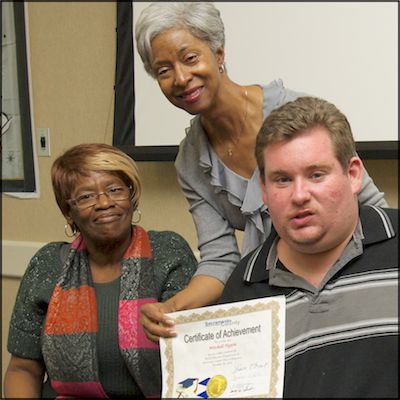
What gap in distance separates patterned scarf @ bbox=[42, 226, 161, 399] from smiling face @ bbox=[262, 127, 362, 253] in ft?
2.39

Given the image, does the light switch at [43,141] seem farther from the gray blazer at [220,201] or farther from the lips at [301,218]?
the lips at [301,218]

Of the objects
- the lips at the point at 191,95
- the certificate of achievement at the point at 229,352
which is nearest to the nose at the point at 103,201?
the lips at the point at 191,95

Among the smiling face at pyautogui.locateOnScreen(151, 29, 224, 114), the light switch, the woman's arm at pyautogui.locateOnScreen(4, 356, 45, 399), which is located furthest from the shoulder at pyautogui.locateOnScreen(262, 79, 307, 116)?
the light switch

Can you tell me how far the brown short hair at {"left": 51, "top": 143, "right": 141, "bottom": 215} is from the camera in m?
1.97

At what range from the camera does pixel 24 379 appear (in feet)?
7.05

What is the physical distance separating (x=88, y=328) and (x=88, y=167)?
462mm

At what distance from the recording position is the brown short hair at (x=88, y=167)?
1974 mm

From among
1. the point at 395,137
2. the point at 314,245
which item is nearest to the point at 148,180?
the point at 395,137

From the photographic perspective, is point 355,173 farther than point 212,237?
No

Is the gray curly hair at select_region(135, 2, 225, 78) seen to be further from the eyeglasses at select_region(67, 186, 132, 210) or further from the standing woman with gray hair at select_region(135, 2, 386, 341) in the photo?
the eyeglasses at select_region(67, 186, 132, 210)

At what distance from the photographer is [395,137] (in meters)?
2.42

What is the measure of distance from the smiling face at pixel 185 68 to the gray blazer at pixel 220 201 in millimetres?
172

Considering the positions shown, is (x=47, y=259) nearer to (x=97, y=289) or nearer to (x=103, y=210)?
(x=97, y=289)

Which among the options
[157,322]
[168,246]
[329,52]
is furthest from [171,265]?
[329,52]
